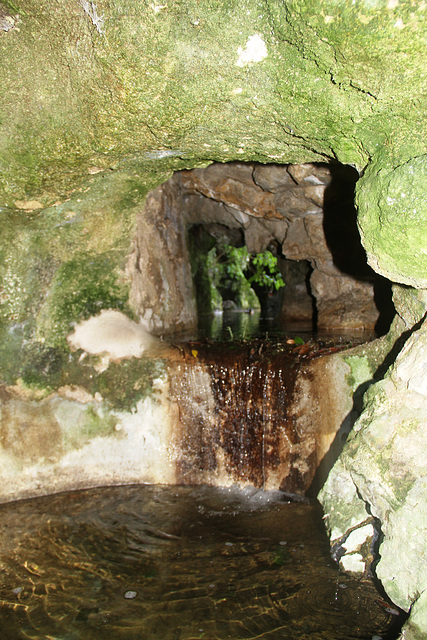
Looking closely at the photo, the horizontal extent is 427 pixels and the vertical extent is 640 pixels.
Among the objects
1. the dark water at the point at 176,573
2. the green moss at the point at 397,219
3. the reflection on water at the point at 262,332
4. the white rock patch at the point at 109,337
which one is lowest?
the dark water at the point at 176,573

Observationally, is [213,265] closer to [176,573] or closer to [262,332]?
[262,332]

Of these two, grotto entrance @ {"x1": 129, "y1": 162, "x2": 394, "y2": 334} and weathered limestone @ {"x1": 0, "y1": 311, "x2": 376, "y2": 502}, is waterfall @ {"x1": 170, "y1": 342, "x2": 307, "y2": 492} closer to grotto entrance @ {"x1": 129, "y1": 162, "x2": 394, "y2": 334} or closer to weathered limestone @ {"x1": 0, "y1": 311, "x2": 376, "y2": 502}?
weathered limestone @ {"x1": 0, "y1": 311, "x2": 376, "y2": 502}

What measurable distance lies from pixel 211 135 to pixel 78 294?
2132mm

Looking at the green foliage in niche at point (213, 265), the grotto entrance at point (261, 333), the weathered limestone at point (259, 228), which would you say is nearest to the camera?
the grotto entrance at point (261, 333)

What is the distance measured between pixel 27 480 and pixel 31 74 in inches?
134

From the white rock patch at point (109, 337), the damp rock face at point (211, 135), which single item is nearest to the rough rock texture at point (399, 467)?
the damp rock face at point (211, 135)

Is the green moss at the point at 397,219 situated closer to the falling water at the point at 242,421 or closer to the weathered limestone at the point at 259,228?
the falling water at the point at 242,421

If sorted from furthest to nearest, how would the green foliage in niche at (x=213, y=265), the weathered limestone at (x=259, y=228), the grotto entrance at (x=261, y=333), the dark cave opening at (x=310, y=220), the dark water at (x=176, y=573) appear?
the green foliage in niche at (x=213, y=265), the dark cave opening at (x=310, y=220), the weathered limestone at (x=259, y=228), the grotto entrance at (x=261, y=333), the dark water at (x=176, y=573)

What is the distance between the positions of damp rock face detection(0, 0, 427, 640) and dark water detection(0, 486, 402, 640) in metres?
0.37

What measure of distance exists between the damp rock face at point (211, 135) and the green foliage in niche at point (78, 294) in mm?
78

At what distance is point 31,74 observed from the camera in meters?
2.71

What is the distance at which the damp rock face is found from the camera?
2.15 metres

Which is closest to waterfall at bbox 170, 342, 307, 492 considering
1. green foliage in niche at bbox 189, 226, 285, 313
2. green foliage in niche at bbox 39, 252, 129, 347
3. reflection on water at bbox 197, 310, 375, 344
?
green foliage in niche at bbox 39, 252, 129, 347

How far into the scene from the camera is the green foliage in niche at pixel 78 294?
169 inches
